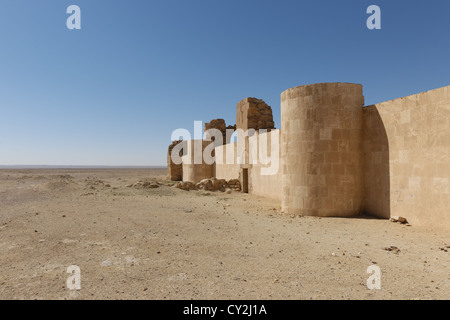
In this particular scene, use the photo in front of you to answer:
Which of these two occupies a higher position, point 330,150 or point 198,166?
point 330,150

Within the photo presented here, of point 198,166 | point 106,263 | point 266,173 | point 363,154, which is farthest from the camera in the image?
point 198,166

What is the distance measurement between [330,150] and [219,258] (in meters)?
5.21

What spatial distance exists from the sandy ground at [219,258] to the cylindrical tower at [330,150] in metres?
0.65

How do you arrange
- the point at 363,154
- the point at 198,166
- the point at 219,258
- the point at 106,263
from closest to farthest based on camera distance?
→ the point at 106,263 → the point at 219,258 → the point at 363,154 → the point at 198,166

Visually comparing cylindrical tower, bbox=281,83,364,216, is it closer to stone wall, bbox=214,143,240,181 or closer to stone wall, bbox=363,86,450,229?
stone wall, bbox=363,86,450,229

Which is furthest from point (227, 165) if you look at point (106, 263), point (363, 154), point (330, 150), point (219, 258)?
point (106, 263)

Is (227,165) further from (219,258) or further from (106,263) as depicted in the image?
(106,263)

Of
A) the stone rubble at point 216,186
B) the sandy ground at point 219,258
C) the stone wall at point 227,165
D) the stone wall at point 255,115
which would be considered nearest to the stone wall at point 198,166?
the stone wall at point 227,165

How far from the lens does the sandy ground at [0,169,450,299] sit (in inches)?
133

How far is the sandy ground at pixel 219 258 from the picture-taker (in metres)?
3.38

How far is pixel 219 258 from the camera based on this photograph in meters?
4.59
